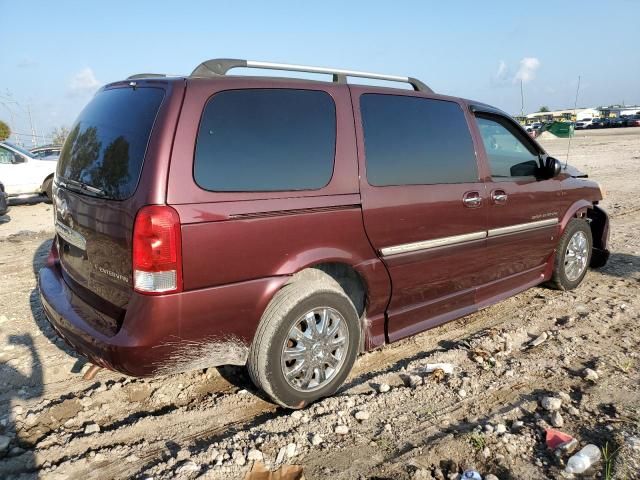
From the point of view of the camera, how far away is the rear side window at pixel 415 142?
3305 mm

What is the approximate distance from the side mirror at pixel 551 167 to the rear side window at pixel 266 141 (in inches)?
94.7

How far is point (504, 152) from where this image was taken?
4.36 meters

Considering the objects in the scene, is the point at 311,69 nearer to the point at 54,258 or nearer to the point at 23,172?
the point at 54,258

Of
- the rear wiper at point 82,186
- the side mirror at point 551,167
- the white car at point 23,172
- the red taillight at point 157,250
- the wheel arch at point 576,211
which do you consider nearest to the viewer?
the red taillight at point 157,250

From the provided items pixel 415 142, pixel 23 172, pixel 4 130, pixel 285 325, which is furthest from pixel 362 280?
pixel 4 130

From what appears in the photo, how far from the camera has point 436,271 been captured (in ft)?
12.0

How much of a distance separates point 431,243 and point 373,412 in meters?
1.26

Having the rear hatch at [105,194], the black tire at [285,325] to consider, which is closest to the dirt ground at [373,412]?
the black tire at [285,325]

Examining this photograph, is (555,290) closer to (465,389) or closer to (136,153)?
(465,389)

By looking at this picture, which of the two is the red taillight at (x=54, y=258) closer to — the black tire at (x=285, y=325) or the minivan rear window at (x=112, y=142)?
the minivan rear window at (x=112, y=142)

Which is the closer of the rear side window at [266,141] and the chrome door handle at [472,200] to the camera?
the rear side window at [266,141]

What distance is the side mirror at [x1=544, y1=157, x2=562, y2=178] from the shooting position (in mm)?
4484

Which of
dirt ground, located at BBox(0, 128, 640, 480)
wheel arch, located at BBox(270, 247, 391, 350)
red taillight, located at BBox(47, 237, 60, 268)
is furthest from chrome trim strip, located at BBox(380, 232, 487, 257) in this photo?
red taillight, located at BBox(47, 237, 60, 268)

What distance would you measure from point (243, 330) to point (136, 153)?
3.62 ft
